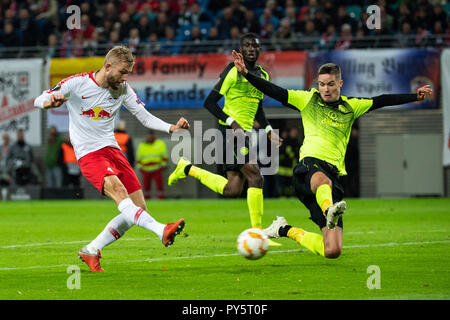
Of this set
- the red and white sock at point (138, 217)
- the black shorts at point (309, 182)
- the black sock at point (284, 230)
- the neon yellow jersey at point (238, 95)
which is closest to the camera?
the red and white sock at point (138, 217)

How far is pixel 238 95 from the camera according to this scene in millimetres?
10828

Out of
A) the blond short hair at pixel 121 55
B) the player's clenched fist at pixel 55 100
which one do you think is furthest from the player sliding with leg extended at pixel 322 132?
the player's clenched fist at pixel 55 100

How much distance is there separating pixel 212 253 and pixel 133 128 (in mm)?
16328

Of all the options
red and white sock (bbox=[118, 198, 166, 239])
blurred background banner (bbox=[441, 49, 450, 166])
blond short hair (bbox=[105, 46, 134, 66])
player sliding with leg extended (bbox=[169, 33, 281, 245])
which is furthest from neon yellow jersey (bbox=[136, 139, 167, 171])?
red and white sock (bbox=[118, 198, 166, 239])

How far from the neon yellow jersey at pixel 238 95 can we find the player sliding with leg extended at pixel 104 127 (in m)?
2.23

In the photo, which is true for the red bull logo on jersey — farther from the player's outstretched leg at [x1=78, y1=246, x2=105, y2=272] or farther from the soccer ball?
the soccer ball

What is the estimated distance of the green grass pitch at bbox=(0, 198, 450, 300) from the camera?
6957 millimetres

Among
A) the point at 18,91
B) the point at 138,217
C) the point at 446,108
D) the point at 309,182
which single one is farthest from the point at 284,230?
the point at 18,91

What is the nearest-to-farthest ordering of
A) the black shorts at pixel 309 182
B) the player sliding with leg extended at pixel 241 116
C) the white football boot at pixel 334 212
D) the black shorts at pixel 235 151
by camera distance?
the white football boot at pixel 334 212
the black shorts at pixel 309 182
the player sliding with leg extended at pixel 241 116
the black shorts at pixel 235 151

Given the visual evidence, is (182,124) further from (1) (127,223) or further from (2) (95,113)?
(1) (127,223)

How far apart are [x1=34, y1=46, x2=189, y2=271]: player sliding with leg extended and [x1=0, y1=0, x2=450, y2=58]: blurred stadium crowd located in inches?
585

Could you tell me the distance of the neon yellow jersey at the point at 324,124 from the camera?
8.38 meters

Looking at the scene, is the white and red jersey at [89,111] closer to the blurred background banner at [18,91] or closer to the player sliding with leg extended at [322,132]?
the player sliding with leg extended at [322,132]

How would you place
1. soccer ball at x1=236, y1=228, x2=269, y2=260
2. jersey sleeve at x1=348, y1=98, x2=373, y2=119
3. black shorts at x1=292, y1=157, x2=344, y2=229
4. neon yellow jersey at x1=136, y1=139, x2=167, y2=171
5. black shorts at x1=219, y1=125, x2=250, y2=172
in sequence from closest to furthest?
soccer ball at x1=236, y1=228, x2=269, y2=260 → black shorts at x1=292, y1=157, x2=344, y2=229 → jersey sleeve at x1=348, y1=98, x2=373, y2=119 → black shorts at x1=219, y1=125, x2=250, y2=172 → neon yellow jersey at x1=136, y1=139, x2=167, y2=171
